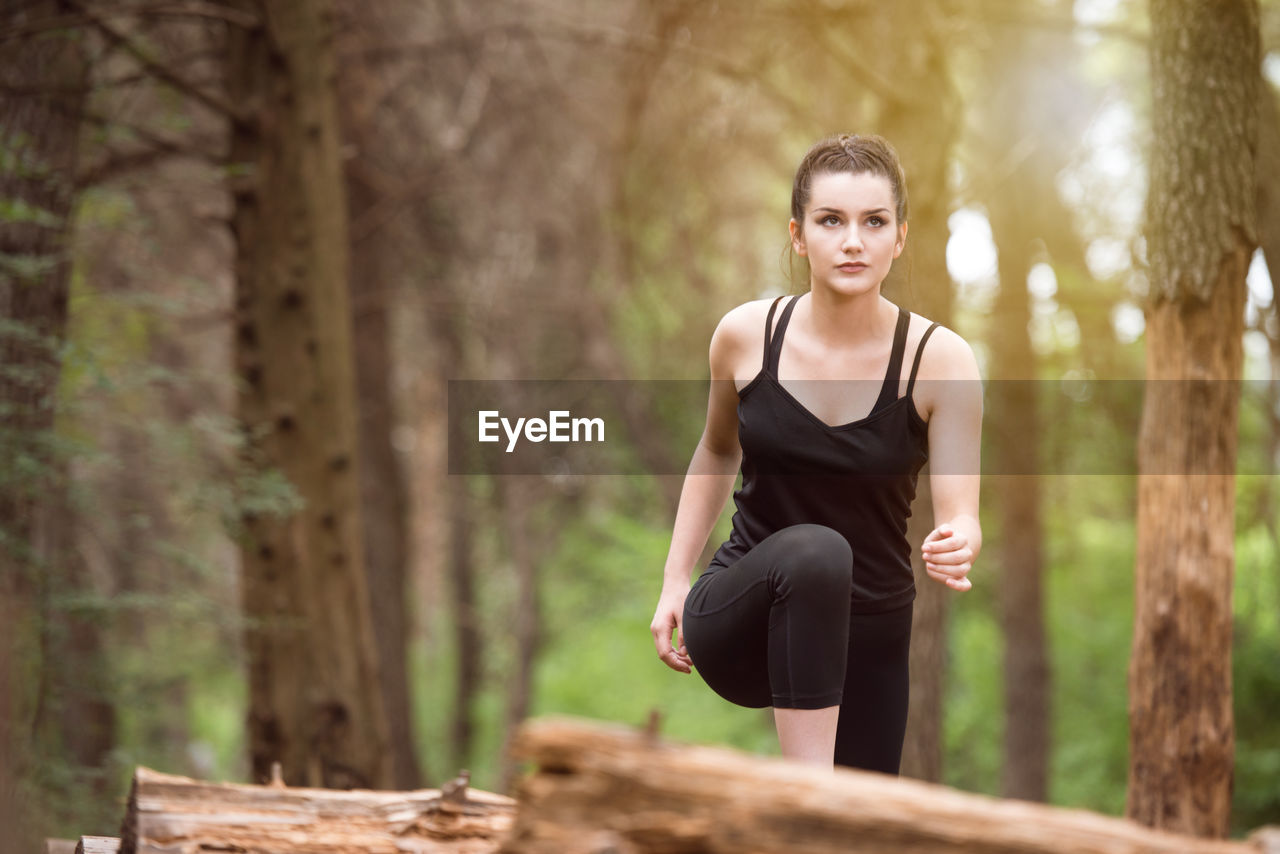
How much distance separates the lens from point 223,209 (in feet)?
30.7

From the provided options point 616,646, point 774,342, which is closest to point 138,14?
point 774,342

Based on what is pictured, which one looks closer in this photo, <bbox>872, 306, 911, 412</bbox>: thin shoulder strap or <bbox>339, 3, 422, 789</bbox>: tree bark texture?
<bbox>872, 306, 911, 412</bbox>: thin shoulder strap

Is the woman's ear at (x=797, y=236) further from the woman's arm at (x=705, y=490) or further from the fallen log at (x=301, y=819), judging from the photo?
the fallen log at (x=301, y=819)

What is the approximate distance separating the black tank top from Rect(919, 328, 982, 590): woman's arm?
5cm

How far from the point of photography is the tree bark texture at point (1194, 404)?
470cm

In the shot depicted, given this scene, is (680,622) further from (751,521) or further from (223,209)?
(223,209)

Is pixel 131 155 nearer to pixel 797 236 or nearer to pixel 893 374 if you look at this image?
pixel 797 236

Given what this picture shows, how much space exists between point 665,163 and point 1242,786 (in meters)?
8.23

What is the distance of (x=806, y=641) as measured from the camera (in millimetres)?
2633

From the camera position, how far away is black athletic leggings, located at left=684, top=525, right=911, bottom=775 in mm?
2631

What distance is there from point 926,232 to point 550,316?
6863 millimetres

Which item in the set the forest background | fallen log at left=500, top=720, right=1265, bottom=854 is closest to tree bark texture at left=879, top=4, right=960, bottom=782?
the forest background

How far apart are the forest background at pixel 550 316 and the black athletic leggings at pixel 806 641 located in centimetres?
109

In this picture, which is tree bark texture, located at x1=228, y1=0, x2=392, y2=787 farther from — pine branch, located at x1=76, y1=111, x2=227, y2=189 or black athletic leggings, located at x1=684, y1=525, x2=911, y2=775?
black athletic leggings, located at x1=684, y1=525, x2=911, y2=775
